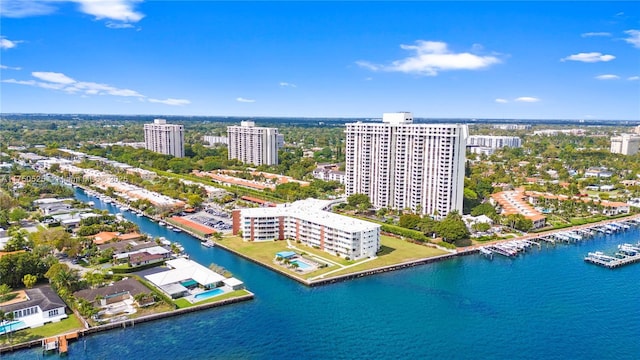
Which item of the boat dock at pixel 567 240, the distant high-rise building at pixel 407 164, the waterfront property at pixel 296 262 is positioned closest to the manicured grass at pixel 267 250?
the waterfront property at pixel 296 262

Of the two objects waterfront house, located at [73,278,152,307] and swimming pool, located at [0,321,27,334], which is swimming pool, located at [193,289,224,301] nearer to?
waterfront house, located at [73,278,152,307]

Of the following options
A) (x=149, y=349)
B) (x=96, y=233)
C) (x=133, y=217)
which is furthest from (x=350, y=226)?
(x=133, y=217)

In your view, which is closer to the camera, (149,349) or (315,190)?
(149,349)

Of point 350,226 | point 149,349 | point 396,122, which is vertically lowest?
point 149,349

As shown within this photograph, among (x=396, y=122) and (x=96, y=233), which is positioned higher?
(x=396, y=122)

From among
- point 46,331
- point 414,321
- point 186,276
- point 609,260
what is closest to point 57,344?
point 46,331

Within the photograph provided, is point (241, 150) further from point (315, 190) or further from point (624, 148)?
point (624, 148)

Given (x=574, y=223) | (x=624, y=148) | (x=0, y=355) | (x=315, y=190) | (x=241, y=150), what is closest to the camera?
(x=0, y=355)

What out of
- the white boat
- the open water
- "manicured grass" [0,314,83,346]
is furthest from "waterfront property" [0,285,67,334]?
the white boat

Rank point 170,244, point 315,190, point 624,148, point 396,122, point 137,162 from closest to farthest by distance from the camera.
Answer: point 170,244 < point 396,122 < point 315,190 < point 137,162 < point 624,148
